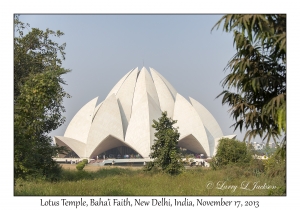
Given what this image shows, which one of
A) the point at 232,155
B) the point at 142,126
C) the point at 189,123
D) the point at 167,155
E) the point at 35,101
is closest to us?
the point at 35,101

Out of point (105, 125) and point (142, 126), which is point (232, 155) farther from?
point (105, 125)

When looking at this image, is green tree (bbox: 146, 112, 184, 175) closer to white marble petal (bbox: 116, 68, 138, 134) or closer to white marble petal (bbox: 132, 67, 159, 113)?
white marble petal (bbox: 116, 68, 138, 134)

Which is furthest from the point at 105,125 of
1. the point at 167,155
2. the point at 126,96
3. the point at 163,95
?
the point at 167,155

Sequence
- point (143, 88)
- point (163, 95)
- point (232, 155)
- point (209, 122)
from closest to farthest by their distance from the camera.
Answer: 1. point (232, 155)
2. point (209, 122)
3. point (143, 88)
4. point (163, 95)

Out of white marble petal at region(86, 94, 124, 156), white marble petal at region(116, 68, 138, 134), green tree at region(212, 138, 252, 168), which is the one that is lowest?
green tree at region(212, 138, 252, 168)

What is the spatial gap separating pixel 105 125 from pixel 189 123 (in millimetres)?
5791

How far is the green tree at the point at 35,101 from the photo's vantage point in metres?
8.84

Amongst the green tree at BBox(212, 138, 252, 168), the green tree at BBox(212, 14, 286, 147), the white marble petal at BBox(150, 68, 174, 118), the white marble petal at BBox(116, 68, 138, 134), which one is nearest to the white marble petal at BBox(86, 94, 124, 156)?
the white marble petal at BBox(116, 68, 138, 134)

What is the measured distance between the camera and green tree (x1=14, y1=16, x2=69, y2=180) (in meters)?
8.84

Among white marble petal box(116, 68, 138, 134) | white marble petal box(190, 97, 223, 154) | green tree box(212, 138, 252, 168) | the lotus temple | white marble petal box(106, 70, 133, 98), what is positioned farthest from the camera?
white marble petal box(106, 70, 133, 98)

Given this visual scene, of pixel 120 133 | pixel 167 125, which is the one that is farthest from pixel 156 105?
pixel 167 125

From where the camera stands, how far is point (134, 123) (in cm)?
2641

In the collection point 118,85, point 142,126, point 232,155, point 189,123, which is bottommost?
point 232,155

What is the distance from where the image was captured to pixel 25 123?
8.95 metres
